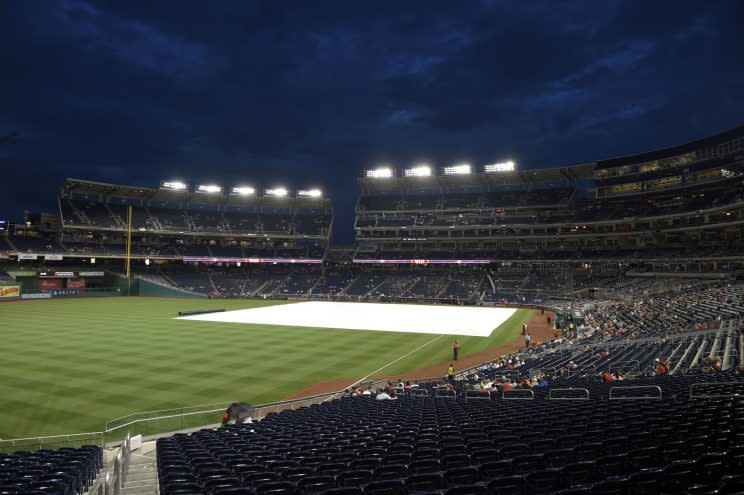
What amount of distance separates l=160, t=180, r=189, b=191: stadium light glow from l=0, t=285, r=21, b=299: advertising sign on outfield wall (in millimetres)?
28392

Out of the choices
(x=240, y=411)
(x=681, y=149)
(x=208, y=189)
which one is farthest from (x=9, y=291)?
(x=681, y=149)

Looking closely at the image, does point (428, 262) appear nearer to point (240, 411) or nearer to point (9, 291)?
point (9, 291)

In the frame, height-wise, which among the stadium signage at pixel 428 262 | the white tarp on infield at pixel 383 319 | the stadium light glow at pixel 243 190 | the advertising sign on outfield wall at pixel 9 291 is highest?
the stadium light glow at pixel 243 190

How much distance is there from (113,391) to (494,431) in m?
19.4

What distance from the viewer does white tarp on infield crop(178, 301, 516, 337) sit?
42125mm

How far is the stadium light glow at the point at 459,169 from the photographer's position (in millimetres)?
81875

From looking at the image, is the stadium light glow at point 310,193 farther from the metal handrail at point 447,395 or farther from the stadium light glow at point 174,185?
the metal handrail at point 447,395

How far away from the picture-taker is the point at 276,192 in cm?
9519

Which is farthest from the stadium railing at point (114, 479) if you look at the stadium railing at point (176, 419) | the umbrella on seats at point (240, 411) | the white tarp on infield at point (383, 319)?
the white tarp on infield at point (383, 319)

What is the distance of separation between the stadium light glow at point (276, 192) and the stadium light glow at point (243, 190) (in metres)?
3.01

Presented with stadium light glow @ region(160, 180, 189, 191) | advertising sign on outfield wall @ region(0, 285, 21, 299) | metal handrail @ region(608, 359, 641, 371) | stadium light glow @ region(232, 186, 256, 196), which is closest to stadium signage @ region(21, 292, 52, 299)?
advertising sign on outfield wall @ region(0, 285, 21, 299)

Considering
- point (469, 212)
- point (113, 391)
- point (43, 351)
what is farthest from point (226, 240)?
point (113, 391)

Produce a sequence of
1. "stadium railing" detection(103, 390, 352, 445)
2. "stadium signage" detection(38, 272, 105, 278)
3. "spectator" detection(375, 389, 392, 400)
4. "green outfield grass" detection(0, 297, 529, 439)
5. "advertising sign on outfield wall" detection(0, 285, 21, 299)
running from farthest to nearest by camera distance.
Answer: "stadium signage" detection(38, 272, 105, 278)
"advertising sign on outfield wall" detection(0, 285, 21, 299)
"green outfield grass" detection(0, 297, 529, 439)
"spectator" detection(375, 389, 392, 400)
"stadium railing" detection(103, 390, 352, 445)

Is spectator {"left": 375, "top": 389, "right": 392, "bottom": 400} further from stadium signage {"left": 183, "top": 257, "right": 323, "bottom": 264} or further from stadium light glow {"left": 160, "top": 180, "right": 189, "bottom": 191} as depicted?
stadium light glow {"left": 160, "top": 180, "right": 189, "bottom": 191}
